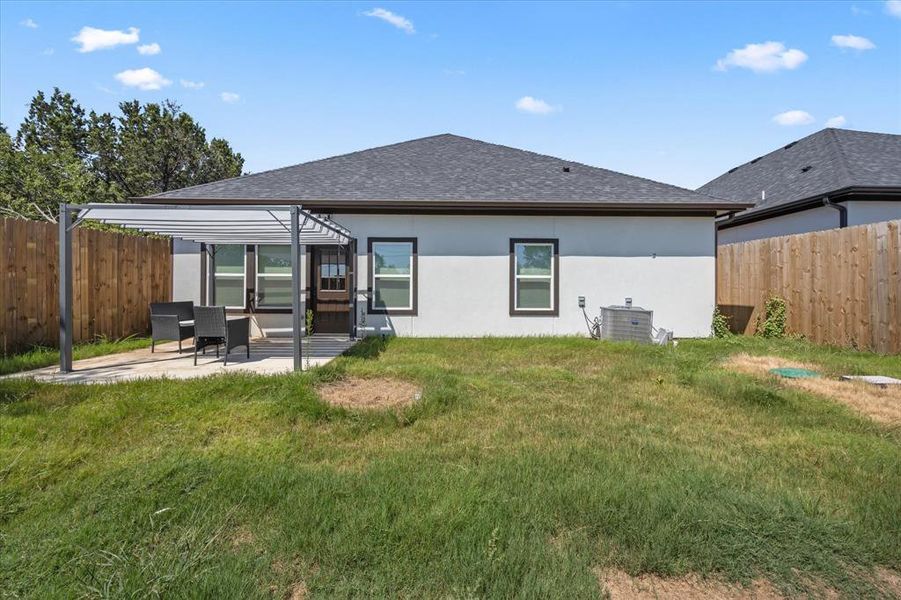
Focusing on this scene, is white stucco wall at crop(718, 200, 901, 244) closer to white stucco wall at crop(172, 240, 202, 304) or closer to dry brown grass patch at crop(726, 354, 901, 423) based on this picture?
dry brown grass patch at crop(726, 354, 901, 423)

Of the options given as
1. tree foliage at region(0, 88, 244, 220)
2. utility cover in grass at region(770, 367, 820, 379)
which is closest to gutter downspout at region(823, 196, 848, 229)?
utility cover in grass at region(770, 367, 820, 379)

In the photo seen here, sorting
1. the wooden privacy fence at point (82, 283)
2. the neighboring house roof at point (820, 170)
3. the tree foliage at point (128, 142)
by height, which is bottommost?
the wooden privacy fence at point (82, 283)

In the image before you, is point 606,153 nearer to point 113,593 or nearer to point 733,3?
point 733,3

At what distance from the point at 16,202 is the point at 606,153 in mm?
25861

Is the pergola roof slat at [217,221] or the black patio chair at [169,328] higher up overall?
the pergola roof slat at [217,221]

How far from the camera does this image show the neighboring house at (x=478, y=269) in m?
10.4

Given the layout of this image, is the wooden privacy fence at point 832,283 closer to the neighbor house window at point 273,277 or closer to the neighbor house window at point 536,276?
the neighbor house window at point 536,276

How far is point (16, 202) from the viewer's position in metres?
20.1

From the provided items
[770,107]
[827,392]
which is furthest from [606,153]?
[827,392]

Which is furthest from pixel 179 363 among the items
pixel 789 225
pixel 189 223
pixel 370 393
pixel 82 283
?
pixel 789 225

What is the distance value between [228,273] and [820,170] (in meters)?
16.5

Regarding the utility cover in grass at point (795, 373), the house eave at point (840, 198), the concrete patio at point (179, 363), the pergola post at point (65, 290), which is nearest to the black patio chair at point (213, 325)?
the concrete patio at point (179, 363)

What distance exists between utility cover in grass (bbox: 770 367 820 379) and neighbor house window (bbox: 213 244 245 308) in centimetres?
1064

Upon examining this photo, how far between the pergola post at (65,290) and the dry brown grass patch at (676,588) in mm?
7547
